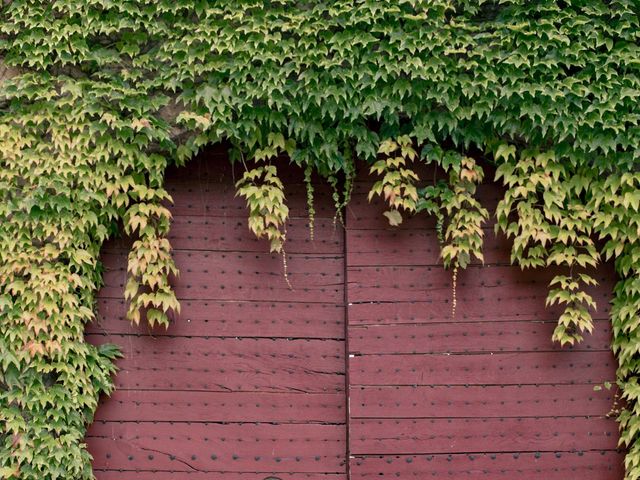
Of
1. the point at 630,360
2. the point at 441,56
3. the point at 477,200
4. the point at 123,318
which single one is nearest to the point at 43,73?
the point at 123,318

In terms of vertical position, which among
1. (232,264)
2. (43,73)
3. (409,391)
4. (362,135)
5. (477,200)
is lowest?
(409,391)

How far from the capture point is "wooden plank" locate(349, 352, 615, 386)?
406cm

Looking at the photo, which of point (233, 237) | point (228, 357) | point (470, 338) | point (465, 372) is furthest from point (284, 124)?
point (465, 372)

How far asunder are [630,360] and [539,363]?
432mm

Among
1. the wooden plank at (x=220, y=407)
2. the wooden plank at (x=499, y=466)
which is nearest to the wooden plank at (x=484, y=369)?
the wooden plank at (x=220, y=407)

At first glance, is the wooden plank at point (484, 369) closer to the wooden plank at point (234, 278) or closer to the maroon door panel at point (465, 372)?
the maroon door panel at point (465, 372)

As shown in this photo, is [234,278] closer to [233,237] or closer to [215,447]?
[233,237]

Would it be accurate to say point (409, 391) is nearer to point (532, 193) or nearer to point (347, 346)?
point (347, 346)

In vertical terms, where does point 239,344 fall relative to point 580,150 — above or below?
below

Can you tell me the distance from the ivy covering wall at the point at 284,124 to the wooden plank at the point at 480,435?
8.7 inches

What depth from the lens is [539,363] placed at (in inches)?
160

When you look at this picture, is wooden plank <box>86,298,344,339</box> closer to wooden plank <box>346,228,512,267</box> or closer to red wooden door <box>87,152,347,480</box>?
red wooden door <box>87,152,347,480</box>

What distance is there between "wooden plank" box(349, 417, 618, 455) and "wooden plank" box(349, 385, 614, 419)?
0.14 feet

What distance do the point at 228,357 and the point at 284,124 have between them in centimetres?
121
